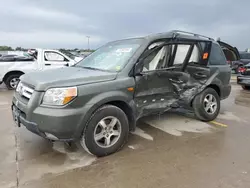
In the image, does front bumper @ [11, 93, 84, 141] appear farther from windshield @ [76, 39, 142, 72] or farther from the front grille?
windshield @ [76, 39, 142, 72]

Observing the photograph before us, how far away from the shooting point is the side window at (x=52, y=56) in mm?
9617

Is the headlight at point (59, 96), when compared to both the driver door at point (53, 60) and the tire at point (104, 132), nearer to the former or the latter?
the tire at point (104, 132)

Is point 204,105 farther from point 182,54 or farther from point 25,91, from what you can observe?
point 25,91

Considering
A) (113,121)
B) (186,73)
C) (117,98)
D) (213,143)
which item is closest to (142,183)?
(113,121)

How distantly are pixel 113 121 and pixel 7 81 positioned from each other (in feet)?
25.2

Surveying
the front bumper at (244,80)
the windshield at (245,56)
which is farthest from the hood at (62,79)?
the windshield at (245,56)

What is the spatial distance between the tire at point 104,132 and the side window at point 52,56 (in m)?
7.06

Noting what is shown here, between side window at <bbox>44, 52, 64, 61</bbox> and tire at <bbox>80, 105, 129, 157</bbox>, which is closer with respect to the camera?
tire at <bbox>80, 105, 129, 157</bbox>

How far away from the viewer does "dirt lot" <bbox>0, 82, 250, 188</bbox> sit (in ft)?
9.23

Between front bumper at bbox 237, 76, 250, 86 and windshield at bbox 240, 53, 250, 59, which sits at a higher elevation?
windshield at bbox 240, 53, 250, 59

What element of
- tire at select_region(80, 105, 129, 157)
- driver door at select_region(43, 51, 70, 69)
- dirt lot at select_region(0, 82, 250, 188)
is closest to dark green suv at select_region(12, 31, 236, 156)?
tire at select_region(80, 105, 129, 157)

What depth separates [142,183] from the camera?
277cm

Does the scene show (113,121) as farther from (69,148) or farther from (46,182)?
(46,182)

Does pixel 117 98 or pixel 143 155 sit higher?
pixel 117 98
